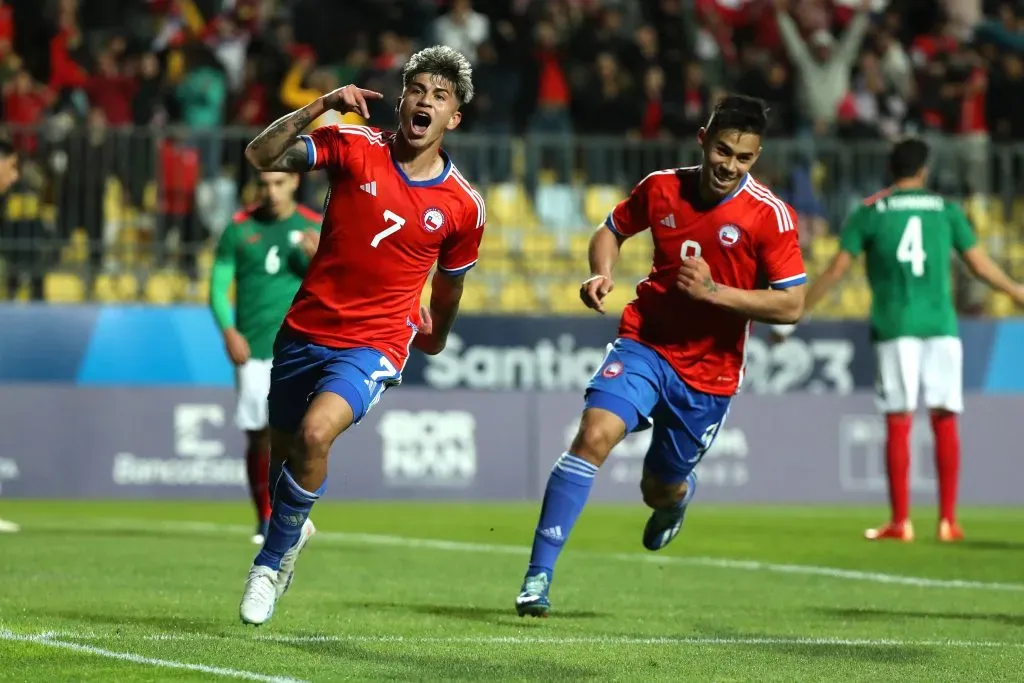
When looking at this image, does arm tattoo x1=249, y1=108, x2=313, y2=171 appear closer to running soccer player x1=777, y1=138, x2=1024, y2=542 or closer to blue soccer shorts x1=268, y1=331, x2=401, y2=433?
blue soccer shorts x1=268, y1=331, x2=401, y2=433

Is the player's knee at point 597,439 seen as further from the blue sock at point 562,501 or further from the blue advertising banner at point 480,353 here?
the blue advertising banner at point 480,353

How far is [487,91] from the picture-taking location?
67.3 ft

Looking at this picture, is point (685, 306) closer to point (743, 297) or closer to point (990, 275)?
point (743, 297)

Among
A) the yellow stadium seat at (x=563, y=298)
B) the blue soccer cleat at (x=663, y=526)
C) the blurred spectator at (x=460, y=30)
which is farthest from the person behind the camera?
the blurred spectator at (x=460, y=30)

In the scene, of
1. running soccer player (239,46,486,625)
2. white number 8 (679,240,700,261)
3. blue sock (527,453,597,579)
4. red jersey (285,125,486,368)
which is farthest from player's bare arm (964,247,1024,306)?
red jersey (285,125,486,368)

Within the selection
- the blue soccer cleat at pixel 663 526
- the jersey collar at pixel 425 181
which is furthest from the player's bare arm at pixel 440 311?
the blue soccer cleat at pixel 663 526

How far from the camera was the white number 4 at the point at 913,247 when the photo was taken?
13789mm

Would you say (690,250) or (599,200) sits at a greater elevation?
(599,200)

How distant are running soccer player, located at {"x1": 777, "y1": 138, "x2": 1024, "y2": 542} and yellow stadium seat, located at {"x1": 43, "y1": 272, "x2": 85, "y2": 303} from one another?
27.4ft

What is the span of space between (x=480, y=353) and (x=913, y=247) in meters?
6.41

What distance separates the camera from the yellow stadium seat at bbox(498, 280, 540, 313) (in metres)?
19.5

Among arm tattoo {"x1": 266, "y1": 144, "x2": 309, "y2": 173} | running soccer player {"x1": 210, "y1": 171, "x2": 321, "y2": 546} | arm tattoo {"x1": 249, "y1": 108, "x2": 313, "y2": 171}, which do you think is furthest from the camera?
running soccer player {"x1": 210, "y1": 171, "x2": 321, "y2": 546}

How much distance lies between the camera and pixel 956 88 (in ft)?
75.3

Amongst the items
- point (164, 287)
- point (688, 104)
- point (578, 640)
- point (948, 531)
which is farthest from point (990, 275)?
point (164, 287)
